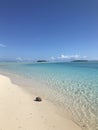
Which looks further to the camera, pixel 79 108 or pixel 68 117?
pixel 79 108

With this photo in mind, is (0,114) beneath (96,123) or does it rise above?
above

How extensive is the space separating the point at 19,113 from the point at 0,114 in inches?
31.1

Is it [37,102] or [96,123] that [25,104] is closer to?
[37,102]

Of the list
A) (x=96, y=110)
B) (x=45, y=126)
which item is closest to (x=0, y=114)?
(x=45, y=126)

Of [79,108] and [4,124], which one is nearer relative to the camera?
[4,124]

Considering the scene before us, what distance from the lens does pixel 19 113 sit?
527 centimetres

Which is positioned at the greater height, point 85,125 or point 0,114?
point 0,114

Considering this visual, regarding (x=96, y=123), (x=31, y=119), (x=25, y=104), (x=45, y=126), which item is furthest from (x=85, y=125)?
(x=25, y=104)

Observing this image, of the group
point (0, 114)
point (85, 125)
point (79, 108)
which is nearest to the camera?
point (85, 125)

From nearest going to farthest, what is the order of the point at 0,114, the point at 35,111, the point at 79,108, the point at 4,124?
the point at 4,124
the point at 0,114
the point at 35,111
the point at 79,108

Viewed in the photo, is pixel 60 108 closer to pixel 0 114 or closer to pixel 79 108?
pixel 79 108

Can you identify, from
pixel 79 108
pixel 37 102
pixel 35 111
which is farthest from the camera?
pixel 37 102

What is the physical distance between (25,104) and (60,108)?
6.27 ft

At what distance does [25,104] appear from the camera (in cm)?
643
